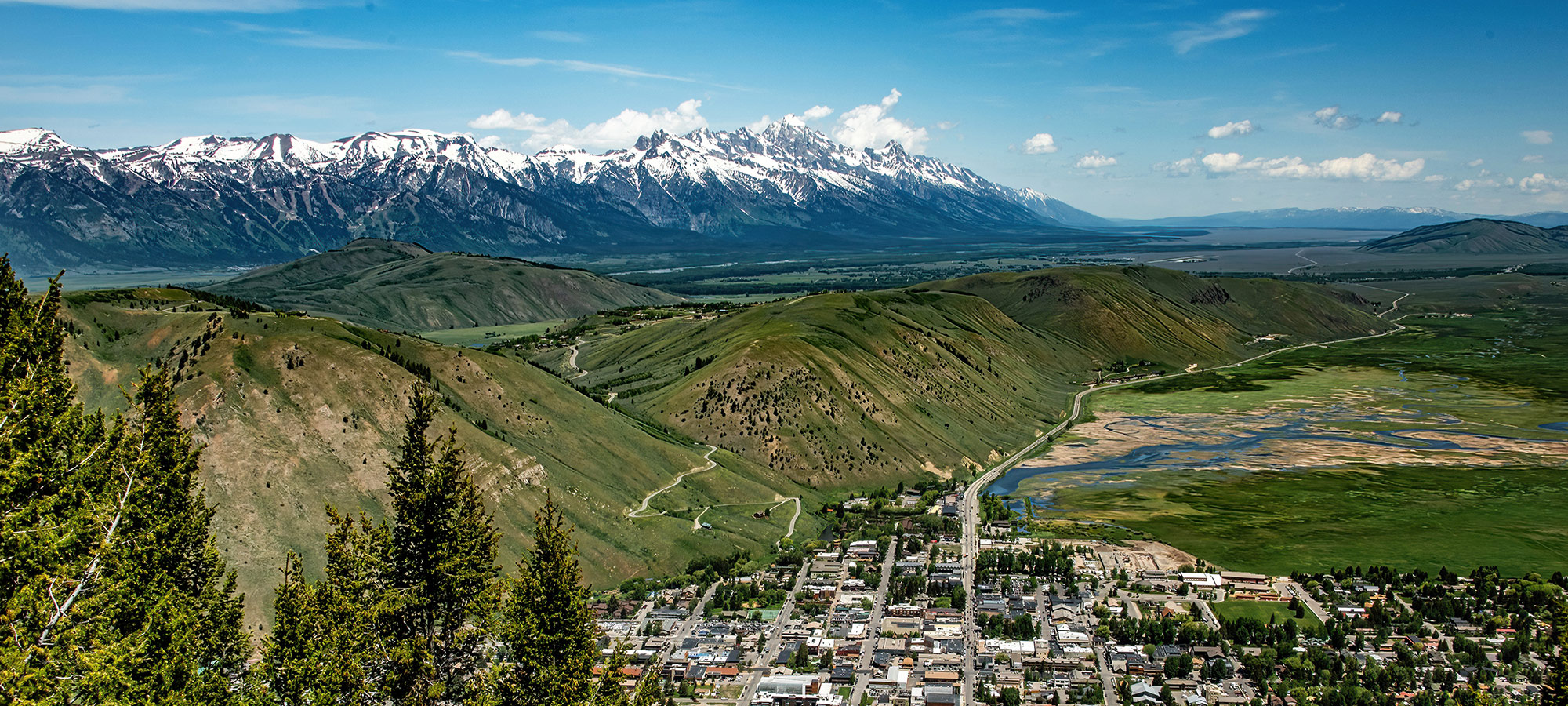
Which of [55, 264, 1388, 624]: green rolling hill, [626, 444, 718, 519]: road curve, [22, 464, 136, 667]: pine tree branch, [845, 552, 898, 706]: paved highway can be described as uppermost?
[22, 464, 136, 667]: pine tree branch

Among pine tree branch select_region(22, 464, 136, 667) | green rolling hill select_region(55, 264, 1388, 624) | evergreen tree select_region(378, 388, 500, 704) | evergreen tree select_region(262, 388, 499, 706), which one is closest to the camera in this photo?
pine tree branch select_region(22, 464, 136, 667)

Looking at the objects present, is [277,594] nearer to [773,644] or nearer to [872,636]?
[773,644]

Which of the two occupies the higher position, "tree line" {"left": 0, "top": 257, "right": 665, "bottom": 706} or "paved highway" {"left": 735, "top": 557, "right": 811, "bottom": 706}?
"tree line" {"left": 0, "top": 257, "right": 665, "bottom": 706}

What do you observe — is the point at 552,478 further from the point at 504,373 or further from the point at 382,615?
the point at 382,615

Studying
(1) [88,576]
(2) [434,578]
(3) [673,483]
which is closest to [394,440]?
(3) [673,483]

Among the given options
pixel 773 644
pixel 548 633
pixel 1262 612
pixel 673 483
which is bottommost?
pixel 773 644

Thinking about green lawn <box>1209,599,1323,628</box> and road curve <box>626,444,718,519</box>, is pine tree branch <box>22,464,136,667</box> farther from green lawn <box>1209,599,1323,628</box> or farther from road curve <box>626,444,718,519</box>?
green lawn <box>1209,599,1323,628</box>

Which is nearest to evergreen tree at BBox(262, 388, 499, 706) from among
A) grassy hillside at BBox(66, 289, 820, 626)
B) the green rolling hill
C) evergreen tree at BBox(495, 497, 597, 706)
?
evergreen tree at BBox(495, 497, 597, 706)
